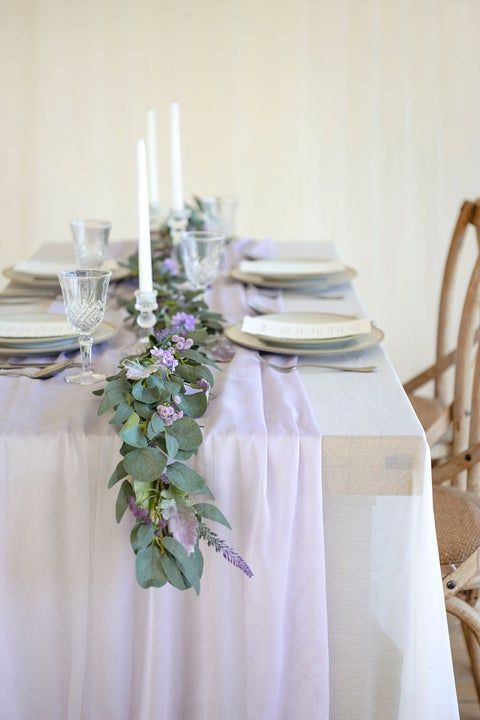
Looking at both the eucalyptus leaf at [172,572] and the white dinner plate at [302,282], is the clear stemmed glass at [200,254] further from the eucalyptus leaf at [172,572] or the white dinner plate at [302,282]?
the eucalyptus leaf at [172,572]

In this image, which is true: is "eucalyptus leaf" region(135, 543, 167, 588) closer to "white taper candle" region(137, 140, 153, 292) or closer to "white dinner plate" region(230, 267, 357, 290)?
"white taper candle" region(137, 140, 153, 292)

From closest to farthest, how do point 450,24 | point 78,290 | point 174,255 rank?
point 78,290 → point 174,255 → point 450,24

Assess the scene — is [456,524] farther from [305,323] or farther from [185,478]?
[185,478]

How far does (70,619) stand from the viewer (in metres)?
Result: 1.30

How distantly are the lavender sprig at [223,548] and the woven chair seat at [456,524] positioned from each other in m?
0.58

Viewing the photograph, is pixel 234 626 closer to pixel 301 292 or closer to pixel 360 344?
pixel 360 344

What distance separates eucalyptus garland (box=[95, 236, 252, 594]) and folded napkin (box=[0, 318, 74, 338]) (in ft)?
1.36

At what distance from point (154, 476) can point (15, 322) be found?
75 centimetres

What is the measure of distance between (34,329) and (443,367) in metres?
1.12

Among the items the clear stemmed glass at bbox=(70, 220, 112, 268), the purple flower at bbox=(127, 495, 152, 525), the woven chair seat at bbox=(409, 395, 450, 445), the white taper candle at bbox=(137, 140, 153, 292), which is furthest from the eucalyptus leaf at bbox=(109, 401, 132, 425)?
the woven chair seat at bbox=(409, 395, 450, 445)

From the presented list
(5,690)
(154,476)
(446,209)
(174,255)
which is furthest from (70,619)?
(446,209)

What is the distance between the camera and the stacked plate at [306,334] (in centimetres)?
170

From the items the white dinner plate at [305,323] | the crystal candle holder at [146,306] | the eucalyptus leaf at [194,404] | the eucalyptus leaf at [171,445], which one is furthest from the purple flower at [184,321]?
the eucalyptus leaf at [171,445]

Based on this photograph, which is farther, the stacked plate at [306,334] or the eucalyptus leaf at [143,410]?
the stacked plate at [306,334]
